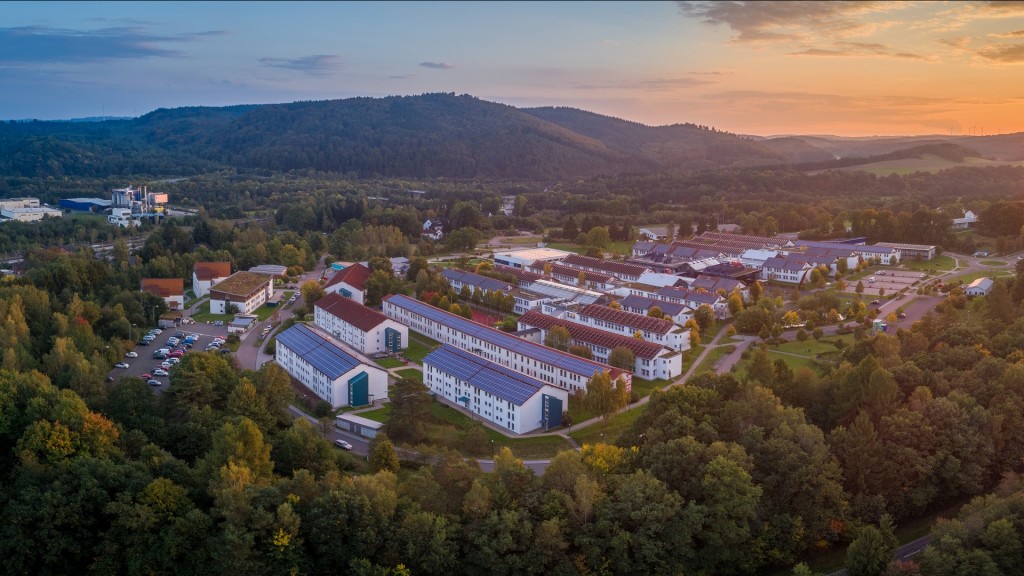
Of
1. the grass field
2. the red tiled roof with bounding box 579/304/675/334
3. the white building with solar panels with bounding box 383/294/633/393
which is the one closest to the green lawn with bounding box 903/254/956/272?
the grass field

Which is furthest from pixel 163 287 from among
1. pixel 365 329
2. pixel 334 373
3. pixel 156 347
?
pixel 334 373

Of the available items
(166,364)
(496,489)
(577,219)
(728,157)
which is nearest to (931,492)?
(496,489)

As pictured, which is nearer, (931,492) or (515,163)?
(931,492)

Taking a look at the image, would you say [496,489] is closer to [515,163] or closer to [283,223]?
[283,223]

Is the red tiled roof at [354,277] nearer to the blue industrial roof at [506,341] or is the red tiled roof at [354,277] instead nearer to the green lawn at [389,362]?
the blue industrial roof at [506,341]

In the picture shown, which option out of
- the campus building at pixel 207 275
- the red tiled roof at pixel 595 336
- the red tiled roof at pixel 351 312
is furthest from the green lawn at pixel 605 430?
the campus building at pixel 207 275

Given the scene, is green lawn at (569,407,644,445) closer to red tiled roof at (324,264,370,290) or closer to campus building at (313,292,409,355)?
campus building at (313,292,409,355)

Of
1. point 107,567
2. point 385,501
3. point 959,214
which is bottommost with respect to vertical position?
point 107,567
